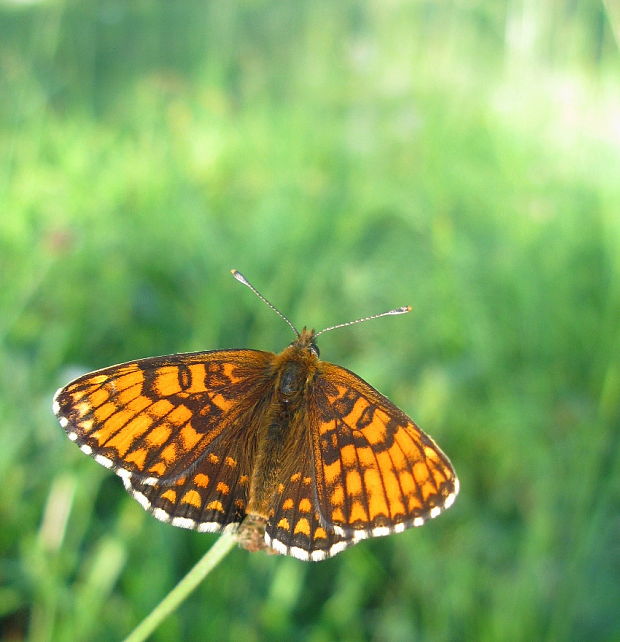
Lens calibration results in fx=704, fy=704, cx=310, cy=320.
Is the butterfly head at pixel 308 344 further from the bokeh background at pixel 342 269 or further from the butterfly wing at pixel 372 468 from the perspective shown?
the bokeh background at pixel 342 269

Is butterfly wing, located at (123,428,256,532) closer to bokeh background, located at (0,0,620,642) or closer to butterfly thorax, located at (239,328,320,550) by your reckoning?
butterfly thorax, located at (239,328,320,550)

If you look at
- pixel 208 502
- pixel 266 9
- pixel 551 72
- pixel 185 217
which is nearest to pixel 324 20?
pixel 266 9

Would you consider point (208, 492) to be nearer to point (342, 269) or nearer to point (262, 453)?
point (262, 453)

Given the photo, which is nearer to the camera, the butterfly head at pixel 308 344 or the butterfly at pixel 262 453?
the butterfly at pixel 262 453

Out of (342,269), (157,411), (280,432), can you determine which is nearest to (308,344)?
(280,432)

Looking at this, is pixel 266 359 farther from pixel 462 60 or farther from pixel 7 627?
pixel 462 60

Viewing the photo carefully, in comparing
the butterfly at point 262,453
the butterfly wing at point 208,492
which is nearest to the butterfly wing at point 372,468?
the butterfly at point 262,453

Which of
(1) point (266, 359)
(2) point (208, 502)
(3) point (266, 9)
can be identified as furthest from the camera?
(3) point (266, 9)
